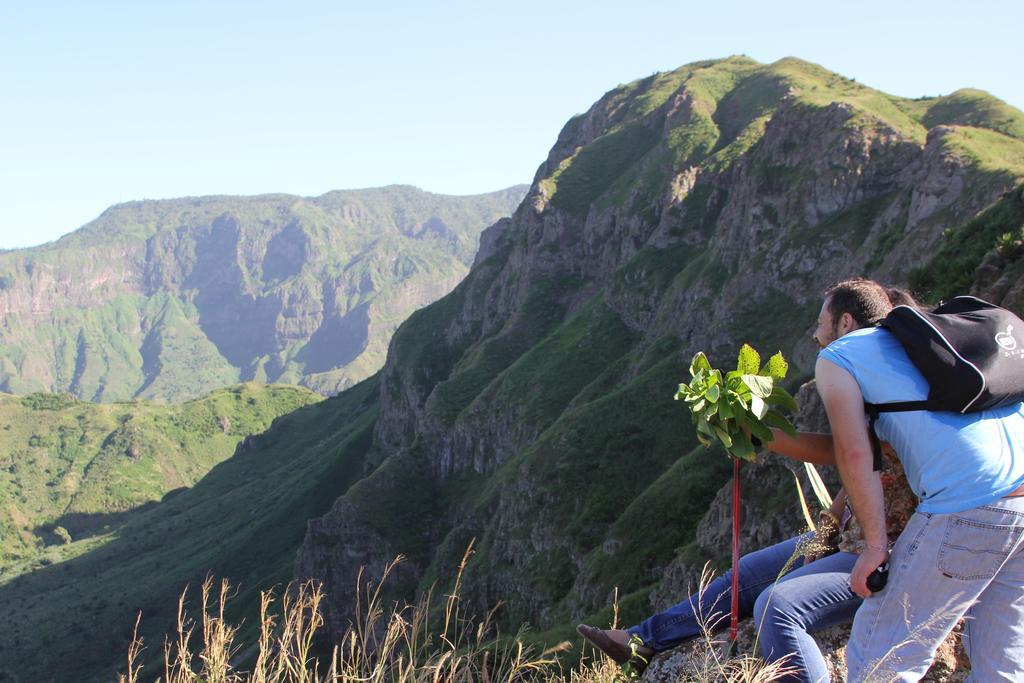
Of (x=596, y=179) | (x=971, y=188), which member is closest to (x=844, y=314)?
(x=971, y=188)

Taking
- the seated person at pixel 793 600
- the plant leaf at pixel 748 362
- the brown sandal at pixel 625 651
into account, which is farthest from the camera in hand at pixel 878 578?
the brown sandal at pixel 625 651

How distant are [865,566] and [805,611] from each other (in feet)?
2.69

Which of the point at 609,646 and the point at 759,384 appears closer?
the point at 759,384

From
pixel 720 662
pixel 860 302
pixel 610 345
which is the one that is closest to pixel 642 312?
pixel 610 345

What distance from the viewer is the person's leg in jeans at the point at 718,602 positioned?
7.09m

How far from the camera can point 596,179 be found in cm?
11200

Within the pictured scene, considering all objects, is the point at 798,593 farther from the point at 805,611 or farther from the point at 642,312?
the point at 642,312

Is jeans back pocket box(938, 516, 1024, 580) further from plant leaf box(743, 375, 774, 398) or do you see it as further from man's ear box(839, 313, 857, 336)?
man's ear box(839, 313, 857, 336)

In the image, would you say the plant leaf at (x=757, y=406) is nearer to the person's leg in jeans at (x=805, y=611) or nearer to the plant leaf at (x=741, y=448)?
the plant leaf at (x=741, y=448)

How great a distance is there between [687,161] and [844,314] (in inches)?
3384

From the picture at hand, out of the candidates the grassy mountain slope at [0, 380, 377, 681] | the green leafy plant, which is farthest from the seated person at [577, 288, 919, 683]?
the grassy mountain slope at [0, 380, 377, 681]

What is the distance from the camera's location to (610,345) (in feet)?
261

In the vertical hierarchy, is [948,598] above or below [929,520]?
below

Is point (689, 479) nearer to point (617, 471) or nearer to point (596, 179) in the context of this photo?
point (617, 471)
